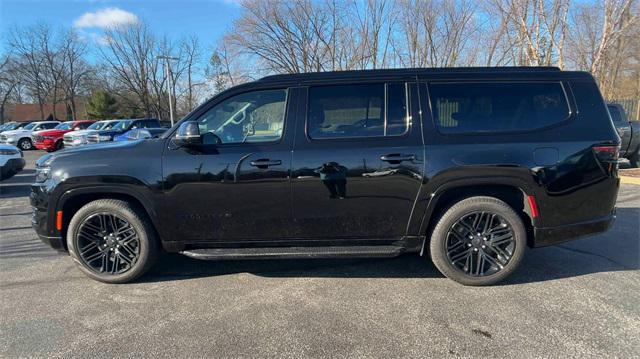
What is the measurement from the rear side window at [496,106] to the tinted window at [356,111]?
0.34 metres

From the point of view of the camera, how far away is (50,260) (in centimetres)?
445

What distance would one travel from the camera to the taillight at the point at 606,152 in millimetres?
3492

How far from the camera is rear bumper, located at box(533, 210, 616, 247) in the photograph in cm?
358

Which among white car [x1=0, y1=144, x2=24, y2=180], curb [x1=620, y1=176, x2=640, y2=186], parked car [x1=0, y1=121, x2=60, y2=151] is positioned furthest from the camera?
parked car [x1=0, y1=121, x2=60, y2=151]

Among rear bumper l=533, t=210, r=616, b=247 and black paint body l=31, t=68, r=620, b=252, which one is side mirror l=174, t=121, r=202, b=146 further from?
rear bumper l=533, t=210, r=616, b=247

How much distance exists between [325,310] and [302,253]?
0.58 meters

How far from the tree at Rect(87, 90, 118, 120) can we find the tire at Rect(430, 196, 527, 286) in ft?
163

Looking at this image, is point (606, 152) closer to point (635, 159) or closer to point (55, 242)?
point (55, 242)

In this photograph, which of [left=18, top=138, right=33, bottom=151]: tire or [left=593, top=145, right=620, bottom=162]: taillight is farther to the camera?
[left=18, top=138, right=33, bottom=151]: tire

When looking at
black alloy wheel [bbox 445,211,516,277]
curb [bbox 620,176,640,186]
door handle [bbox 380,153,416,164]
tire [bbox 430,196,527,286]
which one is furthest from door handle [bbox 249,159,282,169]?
curb [bbox 620,176,640,186]

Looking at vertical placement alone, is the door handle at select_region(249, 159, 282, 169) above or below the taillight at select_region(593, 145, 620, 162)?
below

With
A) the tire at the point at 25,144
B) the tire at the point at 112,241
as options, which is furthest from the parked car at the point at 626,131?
the tire at the point at 25,144

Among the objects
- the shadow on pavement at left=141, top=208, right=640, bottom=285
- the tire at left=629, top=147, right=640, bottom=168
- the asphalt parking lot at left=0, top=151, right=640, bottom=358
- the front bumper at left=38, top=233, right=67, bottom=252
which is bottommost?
the asphalt parking lot at left=0, top=151, right=640, bottom=358

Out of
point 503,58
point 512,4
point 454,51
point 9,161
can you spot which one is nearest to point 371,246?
point 9,161
